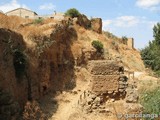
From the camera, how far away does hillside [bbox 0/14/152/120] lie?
16.5 metres

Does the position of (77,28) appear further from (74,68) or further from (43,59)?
(43,59)

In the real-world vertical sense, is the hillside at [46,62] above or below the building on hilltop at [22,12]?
below

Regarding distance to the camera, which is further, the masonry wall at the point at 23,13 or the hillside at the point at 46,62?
the masonry wall at the point at 23,13

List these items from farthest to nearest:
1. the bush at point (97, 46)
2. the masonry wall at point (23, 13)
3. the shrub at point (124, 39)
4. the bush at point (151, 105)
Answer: the shrub at point (124, 39) < the masonry wall at point (23, 13) < the bush at point (97, 46) < the bush at point (151, 105)

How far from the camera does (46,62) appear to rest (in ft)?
77.6

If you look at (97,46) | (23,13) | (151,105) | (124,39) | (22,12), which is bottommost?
(151,105)

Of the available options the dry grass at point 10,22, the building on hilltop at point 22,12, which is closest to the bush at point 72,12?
the building on hilltop at point 22,12

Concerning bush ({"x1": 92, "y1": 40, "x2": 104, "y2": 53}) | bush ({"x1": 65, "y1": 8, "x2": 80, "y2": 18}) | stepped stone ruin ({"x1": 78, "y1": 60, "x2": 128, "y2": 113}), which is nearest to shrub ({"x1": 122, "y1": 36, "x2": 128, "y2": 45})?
bush ({"x1": 65, "y1": 8, "x2": 80, "y2": 18})

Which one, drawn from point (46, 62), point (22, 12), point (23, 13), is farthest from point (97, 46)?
point (22, 12)

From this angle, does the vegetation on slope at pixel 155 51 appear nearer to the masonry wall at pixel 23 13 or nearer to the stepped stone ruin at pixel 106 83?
the masonry wall at pixel 23 13

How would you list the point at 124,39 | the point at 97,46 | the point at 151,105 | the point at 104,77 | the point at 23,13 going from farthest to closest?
1. the point at 124,39
2. the point at 23,13
3. the point at 97,46
4. the point at 104,77
5. the point at 151,105

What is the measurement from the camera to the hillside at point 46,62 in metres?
16.5

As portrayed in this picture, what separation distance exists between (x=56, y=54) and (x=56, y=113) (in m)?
7.63

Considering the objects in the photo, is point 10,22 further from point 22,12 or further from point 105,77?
point 22,12
